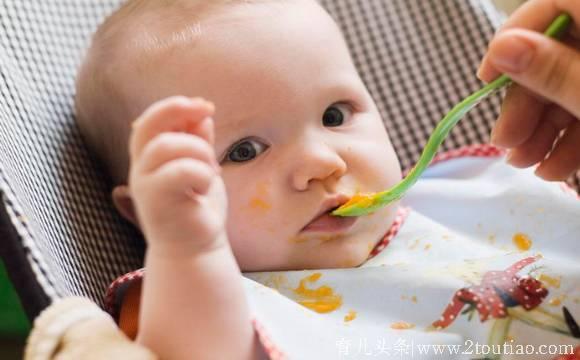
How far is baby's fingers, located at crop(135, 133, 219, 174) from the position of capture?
65 cm

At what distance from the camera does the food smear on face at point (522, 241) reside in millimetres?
1051

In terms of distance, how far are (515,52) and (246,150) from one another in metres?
0.36

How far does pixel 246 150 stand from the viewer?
0.94 metres

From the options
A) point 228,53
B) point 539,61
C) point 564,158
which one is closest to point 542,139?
point 564,158

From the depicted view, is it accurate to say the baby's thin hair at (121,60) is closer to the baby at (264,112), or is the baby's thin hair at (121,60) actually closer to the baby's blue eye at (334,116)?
the baby at (264,112)

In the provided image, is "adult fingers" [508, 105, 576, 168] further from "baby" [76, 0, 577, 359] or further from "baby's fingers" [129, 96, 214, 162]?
"baby's fingers" [129, 96, 214, 162]

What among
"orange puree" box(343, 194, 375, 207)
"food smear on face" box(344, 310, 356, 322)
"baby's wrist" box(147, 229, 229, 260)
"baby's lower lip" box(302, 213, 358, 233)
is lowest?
"food smear on face" box(344, 310, 356, 322)

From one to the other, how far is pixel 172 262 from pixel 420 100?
76 cm

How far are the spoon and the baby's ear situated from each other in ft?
0.93

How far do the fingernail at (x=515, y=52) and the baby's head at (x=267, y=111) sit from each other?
0.26 metres

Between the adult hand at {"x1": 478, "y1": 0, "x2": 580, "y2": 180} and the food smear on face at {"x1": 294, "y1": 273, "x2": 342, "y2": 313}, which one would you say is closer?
the adult hand at {"x1": 478, "y1": 0, "x2": 580, "y2": 180}

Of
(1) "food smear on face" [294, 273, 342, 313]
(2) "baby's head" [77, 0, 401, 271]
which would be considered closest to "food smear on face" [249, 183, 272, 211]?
(2) "baby's head" [77, 0, 401, 271]

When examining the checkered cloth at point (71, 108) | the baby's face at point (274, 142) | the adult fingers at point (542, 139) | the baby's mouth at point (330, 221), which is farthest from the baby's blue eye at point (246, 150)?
the adult fingers at point (542, 139)

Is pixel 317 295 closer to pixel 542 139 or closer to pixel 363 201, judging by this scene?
pixel 363 201
